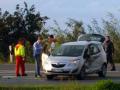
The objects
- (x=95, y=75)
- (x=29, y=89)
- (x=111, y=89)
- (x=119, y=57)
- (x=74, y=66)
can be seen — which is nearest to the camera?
(x=111, y=89)

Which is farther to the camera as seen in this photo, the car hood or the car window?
the car window

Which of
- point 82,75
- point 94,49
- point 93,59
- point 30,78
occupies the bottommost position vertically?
point 30,78

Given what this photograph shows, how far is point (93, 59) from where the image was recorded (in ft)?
100

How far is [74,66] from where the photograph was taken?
29.2m

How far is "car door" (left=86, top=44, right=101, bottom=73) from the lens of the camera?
3025 cm

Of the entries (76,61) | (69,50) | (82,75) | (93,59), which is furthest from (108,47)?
(76,61)

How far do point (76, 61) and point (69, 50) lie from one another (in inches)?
49.7

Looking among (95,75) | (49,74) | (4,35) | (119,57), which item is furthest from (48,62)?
(4,35)

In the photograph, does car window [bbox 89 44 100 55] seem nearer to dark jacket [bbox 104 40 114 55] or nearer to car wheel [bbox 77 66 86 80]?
car wheel [bbox 77 66 86 80]

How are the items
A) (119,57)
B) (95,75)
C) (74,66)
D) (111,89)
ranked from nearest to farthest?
(111,89) → (74,66) → (95,75) → (119,57)

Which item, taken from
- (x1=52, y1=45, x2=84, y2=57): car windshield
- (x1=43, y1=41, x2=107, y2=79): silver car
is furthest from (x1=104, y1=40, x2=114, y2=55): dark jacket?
(x1=52, y1=45, x2=84, y2=57): car windshield

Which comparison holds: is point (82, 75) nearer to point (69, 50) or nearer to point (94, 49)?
point (69, 50)

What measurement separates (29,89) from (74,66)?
6.63 meters

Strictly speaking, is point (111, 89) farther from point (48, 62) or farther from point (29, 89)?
point (48, 62)
